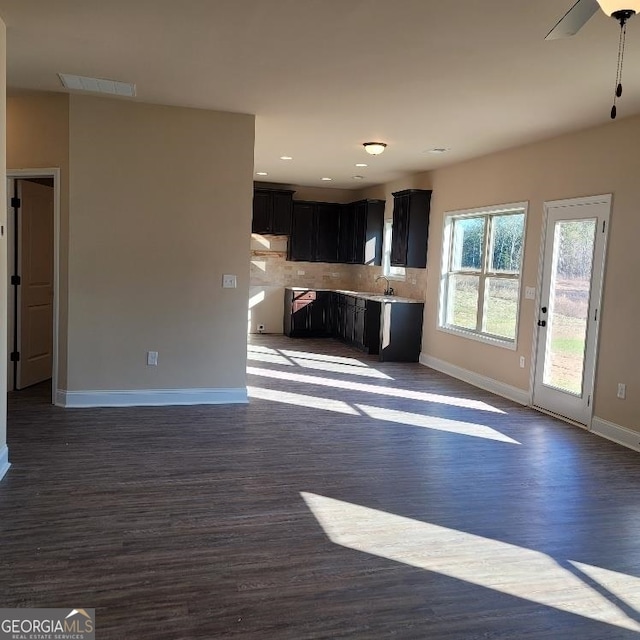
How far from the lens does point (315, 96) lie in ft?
15.2

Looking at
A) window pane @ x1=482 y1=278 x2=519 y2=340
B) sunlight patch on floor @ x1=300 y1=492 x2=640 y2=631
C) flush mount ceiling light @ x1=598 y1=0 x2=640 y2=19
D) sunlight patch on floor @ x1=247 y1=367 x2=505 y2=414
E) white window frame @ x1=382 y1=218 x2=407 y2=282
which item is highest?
flush mount ceiling light @ x1=598 y1=0 x2=640 y2=19

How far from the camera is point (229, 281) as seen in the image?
5469 mm

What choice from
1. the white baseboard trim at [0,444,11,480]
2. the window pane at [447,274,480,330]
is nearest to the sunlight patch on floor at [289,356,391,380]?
the window pane at [447,274,480,330]

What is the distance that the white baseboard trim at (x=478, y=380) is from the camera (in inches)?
243

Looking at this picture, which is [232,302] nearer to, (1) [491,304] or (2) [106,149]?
(2) [106,149]

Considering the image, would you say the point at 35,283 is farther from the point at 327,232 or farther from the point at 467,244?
the point at 327,232

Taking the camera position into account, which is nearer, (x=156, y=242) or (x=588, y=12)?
(x=588, y=12)

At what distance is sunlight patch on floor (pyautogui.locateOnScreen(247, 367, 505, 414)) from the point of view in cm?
597

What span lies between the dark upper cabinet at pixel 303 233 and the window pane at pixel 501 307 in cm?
417

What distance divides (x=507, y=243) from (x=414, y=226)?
1.85 m

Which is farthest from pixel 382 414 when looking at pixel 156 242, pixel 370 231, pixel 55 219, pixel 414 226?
pixel 370 231

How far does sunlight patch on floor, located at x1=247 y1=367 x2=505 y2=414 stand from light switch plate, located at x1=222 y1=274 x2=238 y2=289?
1.70 meters

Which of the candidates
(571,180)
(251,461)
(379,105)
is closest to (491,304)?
(571,180)

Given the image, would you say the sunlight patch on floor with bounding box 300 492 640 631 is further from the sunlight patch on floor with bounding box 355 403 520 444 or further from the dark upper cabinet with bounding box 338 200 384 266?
the dark upper cabinet with bounding box 338 200 384 266
